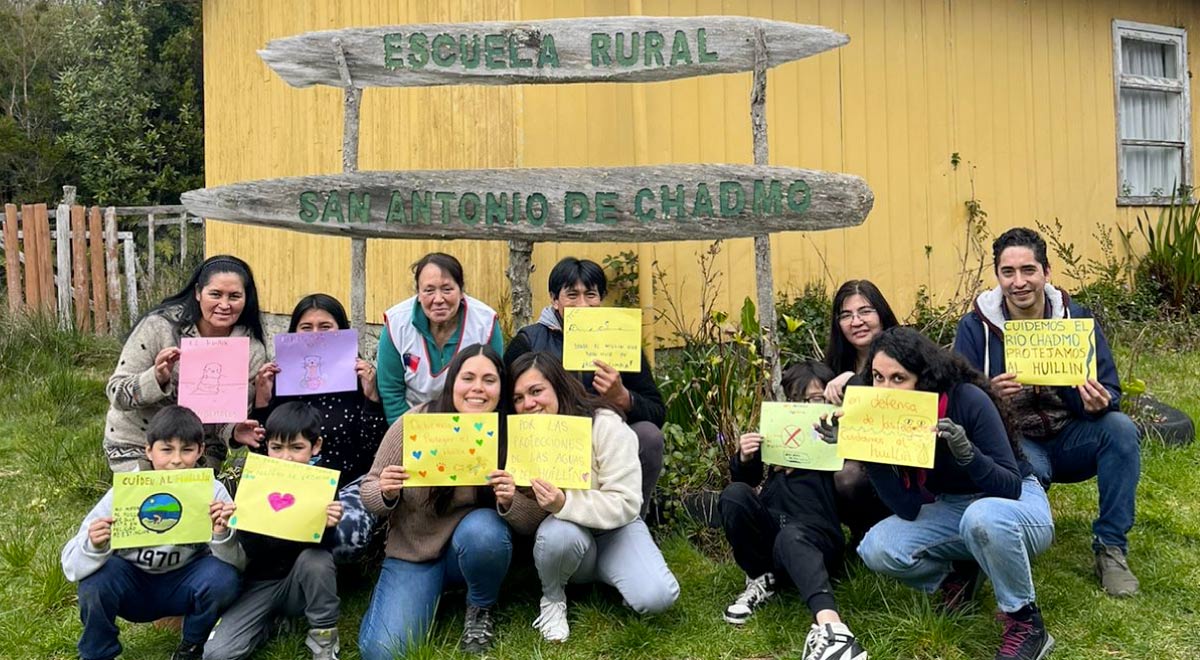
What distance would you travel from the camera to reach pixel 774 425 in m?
Answer: 3.43

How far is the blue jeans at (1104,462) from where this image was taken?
11.4 feet

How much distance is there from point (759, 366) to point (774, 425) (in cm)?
96

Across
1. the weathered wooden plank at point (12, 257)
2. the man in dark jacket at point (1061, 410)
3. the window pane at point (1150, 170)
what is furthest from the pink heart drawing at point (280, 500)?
the window pane at point (1150, 170)

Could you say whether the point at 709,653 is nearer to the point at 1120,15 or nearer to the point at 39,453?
the point at 39,453

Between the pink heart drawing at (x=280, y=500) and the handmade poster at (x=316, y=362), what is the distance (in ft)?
2.19

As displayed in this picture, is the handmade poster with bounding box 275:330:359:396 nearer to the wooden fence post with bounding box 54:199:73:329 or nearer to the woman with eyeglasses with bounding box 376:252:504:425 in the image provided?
the woman with eyeglasses with bounding box 376:252:504:425

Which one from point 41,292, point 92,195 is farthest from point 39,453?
point 92,195

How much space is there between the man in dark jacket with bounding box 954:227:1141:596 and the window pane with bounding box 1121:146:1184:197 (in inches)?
240

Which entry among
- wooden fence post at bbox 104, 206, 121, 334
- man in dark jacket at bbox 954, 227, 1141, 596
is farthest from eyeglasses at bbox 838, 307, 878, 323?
wooden fence post at bbox 104, 206, 121, 334

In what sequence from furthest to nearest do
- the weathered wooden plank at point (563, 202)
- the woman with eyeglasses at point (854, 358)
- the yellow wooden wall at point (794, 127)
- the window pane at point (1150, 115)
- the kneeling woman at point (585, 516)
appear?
the window pane at point (1150, 115) → the yellow wooden wall at point (794, 127) → the weathered wooden plank at point (563, 202) → the woman with eyeglasses at point (854, 358) → the kneeling woman at point (585, 516)

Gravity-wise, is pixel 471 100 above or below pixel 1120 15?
below

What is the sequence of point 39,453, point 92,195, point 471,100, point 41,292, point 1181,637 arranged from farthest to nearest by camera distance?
point 92,195 < point 41,292 < point 471,100 < point 39,453 < point 1181,637

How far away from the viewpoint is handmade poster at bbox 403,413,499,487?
3193mm

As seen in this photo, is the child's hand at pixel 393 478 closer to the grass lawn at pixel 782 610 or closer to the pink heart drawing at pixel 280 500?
the pink heart drawing at pixel 280 500
